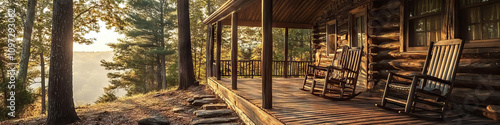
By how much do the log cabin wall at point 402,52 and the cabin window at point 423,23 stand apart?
13 centimetres

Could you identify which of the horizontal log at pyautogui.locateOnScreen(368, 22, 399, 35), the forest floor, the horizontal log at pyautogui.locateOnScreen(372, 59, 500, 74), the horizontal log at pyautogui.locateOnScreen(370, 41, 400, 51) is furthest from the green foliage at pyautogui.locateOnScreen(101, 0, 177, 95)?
the horizontal log at pyautogui.locateOnScreen(372, 59, 500, 74)

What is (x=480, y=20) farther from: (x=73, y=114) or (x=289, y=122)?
(x=73, y=114)

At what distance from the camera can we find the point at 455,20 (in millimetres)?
3256

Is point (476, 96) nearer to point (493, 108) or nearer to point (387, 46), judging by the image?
point (493, 108)

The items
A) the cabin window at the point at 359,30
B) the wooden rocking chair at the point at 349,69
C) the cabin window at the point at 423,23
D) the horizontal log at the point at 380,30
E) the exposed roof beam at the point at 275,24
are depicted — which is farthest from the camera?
the exposed roof beam at the point at 275,24

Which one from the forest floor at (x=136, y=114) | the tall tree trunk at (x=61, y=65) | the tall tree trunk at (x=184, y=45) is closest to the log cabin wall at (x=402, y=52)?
the forest floor at (x=136, y=114)

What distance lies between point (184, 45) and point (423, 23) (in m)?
7.09

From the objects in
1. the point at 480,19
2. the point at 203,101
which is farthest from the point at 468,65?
the point at 203,101

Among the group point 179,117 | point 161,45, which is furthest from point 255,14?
point 161,45

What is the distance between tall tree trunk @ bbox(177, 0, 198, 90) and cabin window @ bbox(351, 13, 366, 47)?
5.58 metres

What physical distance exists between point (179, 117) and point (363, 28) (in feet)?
14.9

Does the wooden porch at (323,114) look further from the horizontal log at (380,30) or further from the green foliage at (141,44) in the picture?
the green foliage at (141,44)

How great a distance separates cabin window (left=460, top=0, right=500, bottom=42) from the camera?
2.97 metres

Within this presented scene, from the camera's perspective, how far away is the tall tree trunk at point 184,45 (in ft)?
28.5
